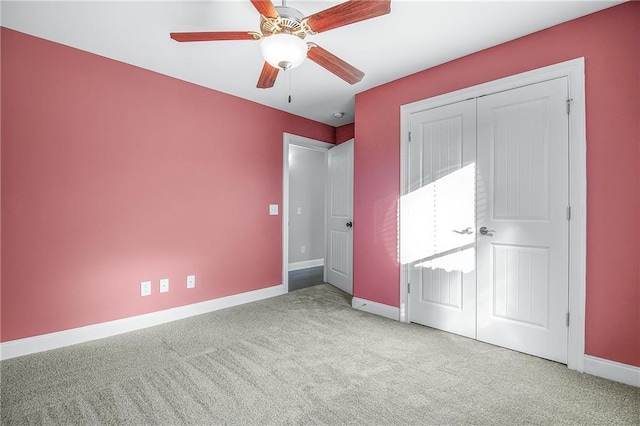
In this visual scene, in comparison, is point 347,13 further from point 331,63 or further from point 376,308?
point 376,308

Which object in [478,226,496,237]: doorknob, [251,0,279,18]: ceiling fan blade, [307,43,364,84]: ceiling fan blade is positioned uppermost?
[251,0,279,18]: ceiling fan blade

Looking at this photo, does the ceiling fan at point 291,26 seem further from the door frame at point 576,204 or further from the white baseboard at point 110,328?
the white baseboard at point 110,328

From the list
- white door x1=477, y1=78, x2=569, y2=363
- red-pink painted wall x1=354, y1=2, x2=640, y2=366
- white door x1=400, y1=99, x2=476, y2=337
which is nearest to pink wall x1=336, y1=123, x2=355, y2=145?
white door x1=400, y1=99, x2=476, y2=337

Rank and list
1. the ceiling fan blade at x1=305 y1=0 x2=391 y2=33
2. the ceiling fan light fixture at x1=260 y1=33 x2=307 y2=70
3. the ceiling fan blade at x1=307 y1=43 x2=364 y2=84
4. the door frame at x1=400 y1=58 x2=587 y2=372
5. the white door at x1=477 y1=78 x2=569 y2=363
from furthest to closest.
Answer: the white door at x1=477 y1=78 x2=569 y2=363
the door frame at x1=400 y1=58 x2=587 y2=372
the ceiling fan blade at x1=307 y1=43 x2=364 y2=84
the ceiling fan light fixture at x1=260 y1=33 x2=307 y2=70
the ceiling fan blade at x1=305 y1=0 x2=391 y2=33

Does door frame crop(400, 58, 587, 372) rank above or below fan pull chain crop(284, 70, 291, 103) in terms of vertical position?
below

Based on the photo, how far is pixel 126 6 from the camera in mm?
2082

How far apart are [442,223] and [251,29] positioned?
227cm

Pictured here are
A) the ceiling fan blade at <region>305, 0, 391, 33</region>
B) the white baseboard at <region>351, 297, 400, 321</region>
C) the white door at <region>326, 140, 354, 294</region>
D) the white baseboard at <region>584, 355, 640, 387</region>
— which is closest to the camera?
the ceiling fan blade at <region>305, 0, 391, 33</region>

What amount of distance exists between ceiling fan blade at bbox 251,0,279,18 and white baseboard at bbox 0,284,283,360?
2.81m

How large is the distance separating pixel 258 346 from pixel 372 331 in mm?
1043

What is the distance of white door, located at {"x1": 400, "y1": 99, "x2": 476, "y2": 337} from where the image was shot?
275cm

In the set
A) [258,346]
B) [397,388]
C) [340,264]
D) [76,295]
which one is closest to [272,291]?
[340,264]

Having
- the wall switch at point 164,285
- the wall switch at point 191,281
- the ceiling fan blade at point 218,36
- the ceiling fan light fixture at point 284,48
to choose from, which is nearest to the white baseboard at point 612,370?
the ceiling fan light fixture at point 284,48

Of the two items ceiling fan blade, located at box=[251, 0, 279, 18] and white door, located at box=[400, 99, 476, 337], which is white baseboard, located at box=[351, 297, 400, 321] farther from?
ceiling fan blade, located at box=[251, 0, 279, 18]
